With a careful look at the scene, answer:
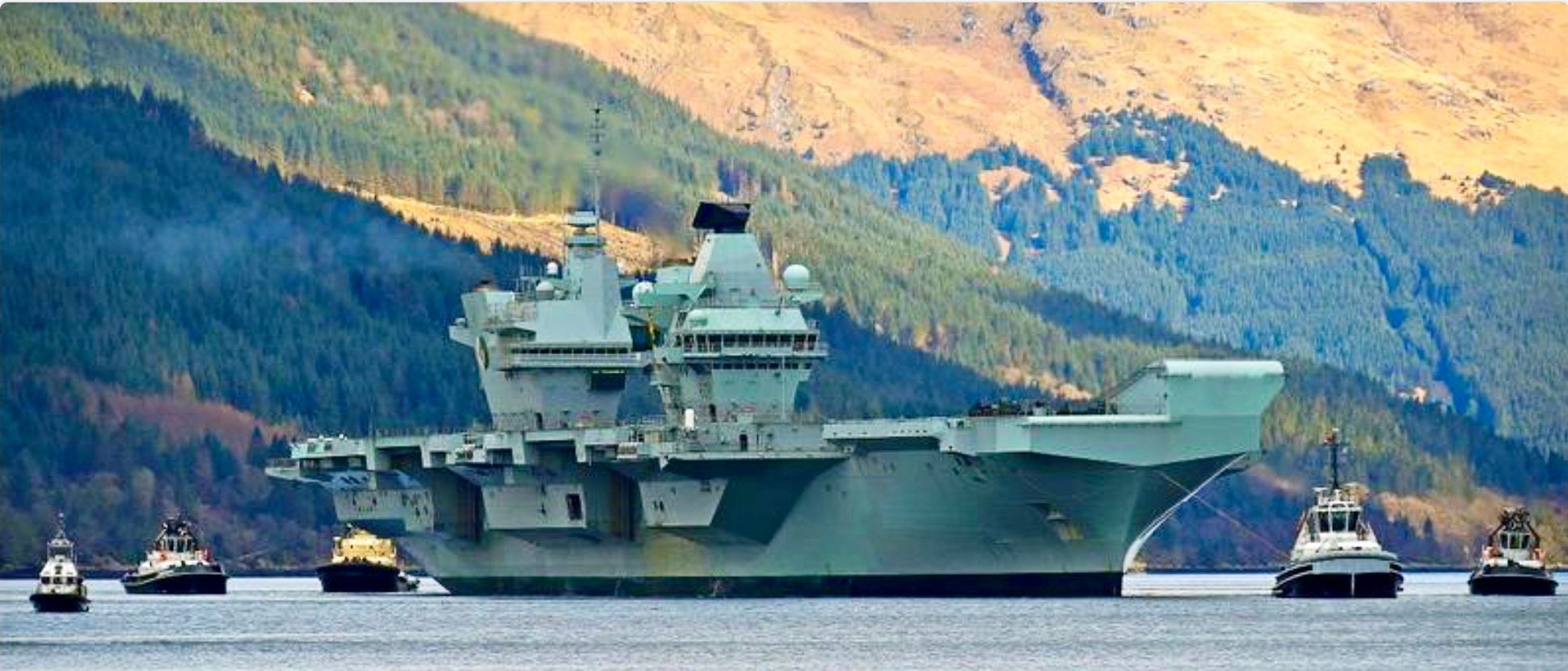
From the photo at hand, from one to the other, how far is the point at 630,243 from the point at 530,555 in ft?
103

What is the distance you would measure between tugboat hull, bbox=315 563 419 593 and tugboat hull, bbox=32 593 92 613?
19.0 m

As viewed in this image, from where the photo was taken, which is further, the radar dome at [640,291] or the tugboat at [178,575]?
the tugboat at [178,575]

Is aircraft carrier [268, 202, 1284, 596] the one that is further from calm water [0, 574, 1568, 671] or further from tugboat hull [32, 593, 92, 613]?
tugboat hull [32, 593, 92, 613]

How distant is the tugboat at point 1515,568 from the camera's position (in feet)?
400

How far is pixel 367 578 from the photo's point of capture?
131 metres

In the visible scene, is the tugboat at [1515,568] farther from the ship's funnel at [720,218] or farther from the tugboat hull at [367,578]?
the tugboat hull at [367,578]

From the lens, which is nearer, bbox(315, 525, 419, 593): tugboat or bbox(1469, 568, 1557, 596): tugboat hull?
bbox(1469, 568, 1557, 596): tugboat hull

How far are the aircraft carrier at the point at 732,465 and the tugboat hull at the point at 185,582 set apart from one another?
28.8 feet

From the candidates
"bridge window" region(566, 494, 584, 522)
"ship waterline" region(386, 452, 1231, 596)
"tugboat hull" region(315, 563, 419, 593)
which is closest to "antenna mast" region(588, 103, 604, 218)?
"bridge window" region(566, 494, 584, 522)

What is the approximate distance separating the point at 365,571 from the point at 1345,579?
1321 inches

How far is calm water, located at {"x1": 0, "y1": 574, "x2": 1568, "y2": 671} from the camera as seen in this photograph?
273 ft

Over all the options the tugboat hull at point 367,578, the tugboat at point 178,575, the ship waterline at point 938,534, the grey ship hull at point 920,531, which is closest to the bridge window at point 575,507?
the grey ship hull at point 920,531

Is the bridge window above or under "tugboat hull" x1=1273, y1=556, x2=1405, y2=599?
above

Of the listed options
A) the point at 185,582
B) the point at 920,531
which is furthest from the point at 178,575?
the point at 920,531
